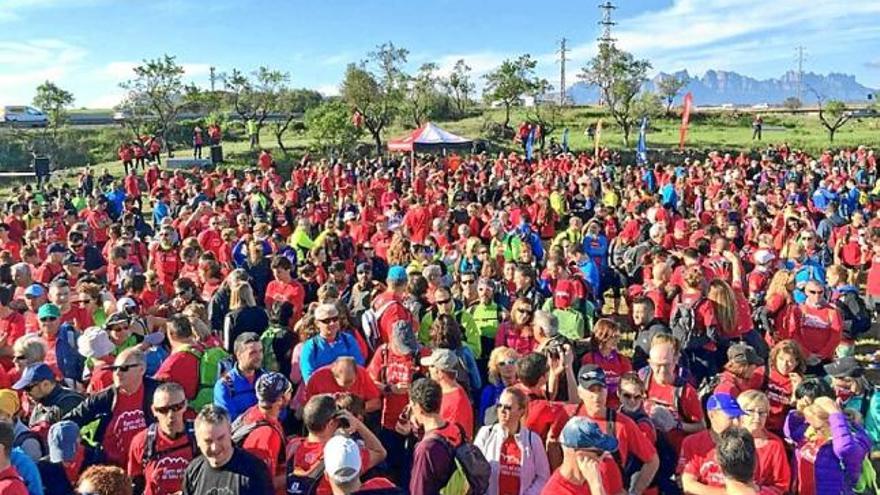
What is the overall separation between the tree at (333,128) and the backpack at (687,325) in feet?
85.7

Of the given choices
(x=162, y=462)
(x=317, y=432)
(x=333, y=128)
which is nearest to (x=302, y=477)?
(x=317, y=432)

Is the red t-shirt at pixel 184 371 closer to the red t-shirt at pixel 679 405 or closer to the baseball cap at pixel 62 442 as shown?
the baseball cap at pixel 62 442

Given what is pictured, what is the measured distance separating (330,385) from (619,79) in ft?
136

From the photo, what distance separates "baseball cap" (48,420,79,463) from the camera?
13.4ft

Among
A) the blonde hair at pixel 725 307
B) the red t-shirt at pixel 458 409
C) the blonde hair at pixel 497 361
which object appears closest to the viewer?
the red t-shirt at pixel 458 409

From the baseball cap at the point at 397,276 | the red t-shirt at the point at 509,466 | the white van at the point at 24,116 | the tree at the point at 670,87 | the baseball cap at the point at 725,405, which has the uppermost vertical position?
the tree at the point at 670,87

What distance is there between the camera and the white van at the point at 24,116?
4462 cm

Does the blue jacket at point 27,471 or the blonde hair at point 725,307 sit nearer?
the blue jacket at point 27,471

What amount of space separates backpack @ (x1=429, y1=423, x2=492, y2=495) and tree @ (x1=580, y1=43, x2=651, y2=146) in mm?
37183

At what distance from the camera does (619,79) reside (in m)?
43.4

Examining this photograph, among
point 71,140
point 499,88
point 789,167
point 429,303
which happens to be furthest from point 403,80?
point 429,303

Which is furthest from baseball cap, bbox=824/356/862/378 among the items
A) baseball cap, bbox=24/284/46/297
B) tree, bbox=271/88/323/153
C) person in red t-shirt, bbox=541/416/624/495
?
tree, bbox=271/88/323/153

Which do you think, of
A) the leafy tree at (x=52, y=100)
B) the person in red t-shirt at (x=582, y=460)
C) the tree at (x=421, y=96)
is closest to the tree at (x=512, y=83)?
the tree at (x=421, y=96)

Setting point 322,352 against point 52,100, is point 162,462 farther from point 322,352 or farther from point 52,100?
point 52,100
